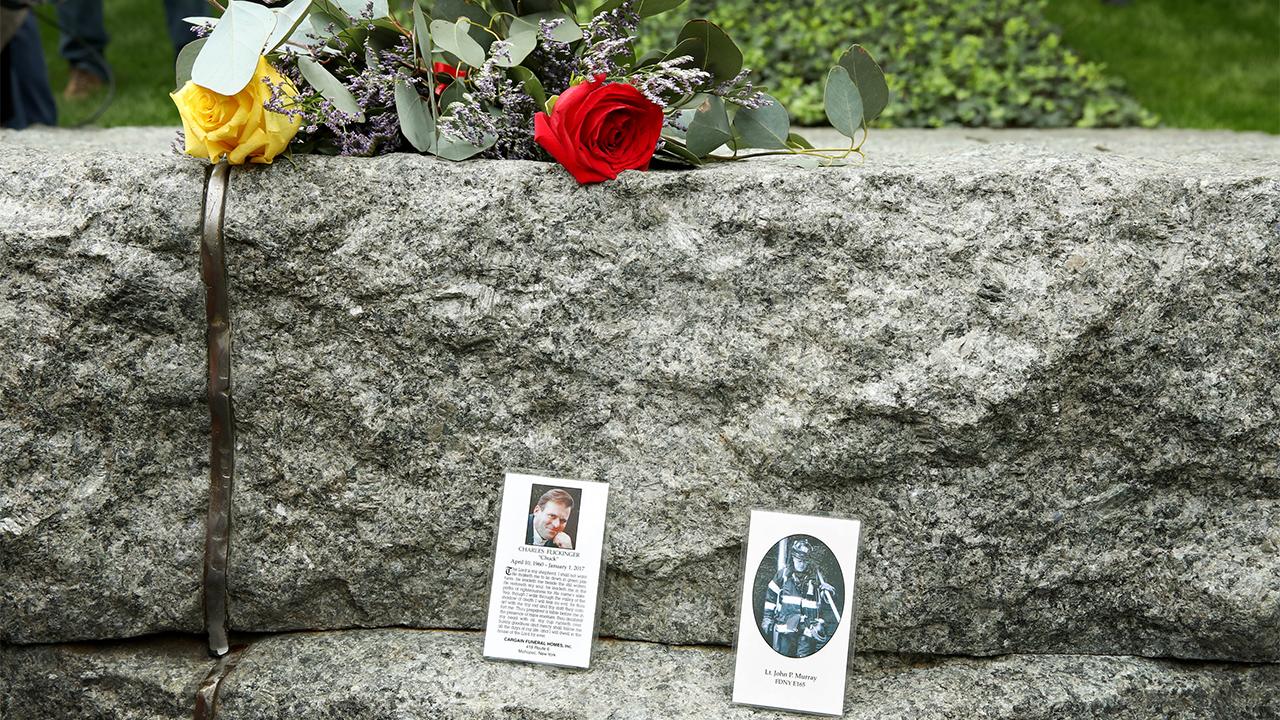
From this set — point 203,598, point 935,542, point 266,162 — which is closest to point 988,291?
point 935,542

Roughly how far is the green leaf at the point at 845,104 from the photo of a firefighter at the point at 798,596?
66 centimetres

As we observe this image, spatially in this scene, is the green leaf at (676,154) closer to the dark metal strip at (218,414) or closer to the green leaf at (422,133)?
the green leaf at (422,133)

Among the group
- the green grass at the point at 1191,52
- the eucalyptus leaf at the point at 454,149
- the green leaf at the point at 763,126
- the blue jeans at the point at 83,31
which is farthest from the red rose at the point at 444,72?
the blue jeans at the point at 83,31

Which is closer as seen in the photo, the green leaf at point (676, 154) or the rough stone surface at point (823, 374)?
the rough stone surface at point (823, 374)

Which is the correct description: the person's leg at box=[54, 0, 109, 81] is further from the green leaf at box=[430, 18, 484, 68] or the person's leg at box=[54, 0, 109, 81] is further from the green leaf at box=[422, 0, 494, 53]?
the green leaf at box=[430, 18, 484, 68]

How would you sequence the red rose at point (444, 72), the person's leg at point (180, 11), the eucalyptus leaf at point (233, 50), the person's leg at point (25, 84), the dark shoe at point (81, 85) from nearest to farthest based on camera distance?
1. the eucalyptus leaf at point (233, 50)
2. the red rose at point (444, 72)
3. the person's leg at point (180, 11)
4. the person's leg at point (25, 84)
5. the dark shoe at point (81, 85)

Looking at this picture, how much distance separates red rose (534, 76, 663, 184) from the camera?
1620 mm

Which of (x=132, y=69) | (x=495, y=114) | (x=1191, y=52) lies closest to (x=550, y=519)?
(x=495, y=114)

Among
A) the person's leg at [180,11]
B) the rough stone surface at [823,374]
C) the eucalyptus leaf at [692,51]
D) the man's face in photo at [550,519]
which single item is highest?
the person's leg at [180,11]

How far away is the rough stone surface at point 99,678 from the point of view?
179 centimetres

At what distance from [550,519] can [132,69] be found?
4339 mm

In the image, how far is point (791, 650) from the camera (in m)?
1.65

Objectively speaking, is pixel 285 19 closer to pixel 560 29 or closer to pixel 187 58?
pixel 187 58

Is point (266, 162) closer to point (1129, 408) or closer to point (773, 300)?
point (773, 300)
